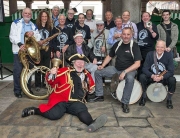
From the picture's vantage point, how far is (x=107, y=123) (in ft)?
12.4

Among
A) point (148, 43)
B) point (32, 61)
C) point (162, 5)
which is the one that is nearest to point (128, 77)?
point (148, 43)

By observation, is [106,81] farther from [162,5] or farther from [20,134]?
[162,5]

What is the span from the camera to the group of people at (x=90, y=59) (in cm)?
398

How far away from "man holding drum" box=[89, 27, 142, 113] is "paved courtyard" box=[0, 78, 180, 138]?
0.81 feet

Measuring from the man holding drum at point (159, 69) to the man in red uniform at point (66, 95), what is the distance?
3.89 ft

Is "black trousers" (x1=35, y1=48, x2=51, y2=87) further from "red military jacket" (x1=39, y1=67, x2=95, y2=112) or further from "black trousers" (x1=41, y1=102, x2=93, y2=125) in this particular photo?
"black trousers" (x1=41, y1=102, x2=93, y2=125)

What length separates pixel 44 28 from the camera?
5445mm

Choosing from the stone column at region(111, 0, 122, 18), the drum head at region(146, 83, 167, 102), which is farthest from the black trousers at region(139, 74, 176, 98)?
the stone column at region(111, 0, 122, 18)

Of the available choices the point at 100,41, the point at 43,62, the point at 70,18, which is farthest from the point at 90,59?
the point at 70,18

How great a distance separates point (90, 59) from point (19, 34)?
57.7 inches

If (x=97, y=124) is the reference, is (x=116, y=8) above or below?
above

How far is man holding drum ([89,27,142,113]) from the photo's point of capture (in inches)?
172

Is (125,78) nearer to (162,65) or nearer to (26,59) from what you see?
(162,65)

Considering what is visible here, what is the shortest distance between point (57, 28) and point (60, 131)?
259 centimetres
